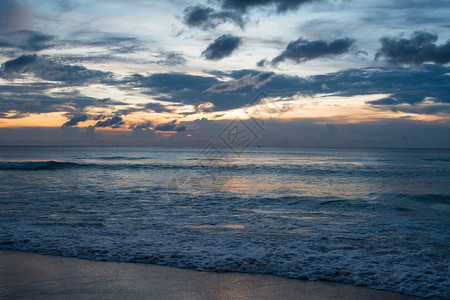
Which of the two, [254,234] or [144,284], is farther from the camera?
[254,234]

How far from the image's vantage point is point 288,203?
12.5 meters

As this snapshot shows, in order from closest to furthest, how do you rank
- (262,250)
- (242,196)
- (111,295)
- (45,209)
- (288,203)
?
(111,295) → (262,250) → (45,209) → (288,203) → (242,196)

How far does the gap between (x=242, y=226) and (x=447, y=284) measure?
4712 mm

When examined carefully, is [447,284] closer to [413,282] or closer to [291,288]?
[413,282]

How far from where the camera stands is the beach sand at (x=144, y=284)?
168 inches

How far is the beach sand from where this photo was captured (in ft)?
14.0

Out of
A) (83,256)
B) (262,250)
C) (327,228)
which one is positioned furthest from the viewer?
(327,228)

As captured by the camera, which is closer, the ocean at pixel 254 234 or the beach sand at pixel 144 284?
the beach sand at pixel 144 284

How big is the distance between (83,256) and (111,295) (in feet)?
6.43

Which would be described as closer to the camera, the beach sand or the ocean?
the beach sand

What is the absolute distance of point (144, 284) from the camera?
4656 millimetres

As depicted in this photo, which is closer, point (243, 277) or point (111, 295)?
point (111, 295)

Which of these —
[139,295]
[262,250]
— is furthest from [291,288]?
[139,295]

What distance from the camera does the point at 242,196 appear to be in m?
14.3
